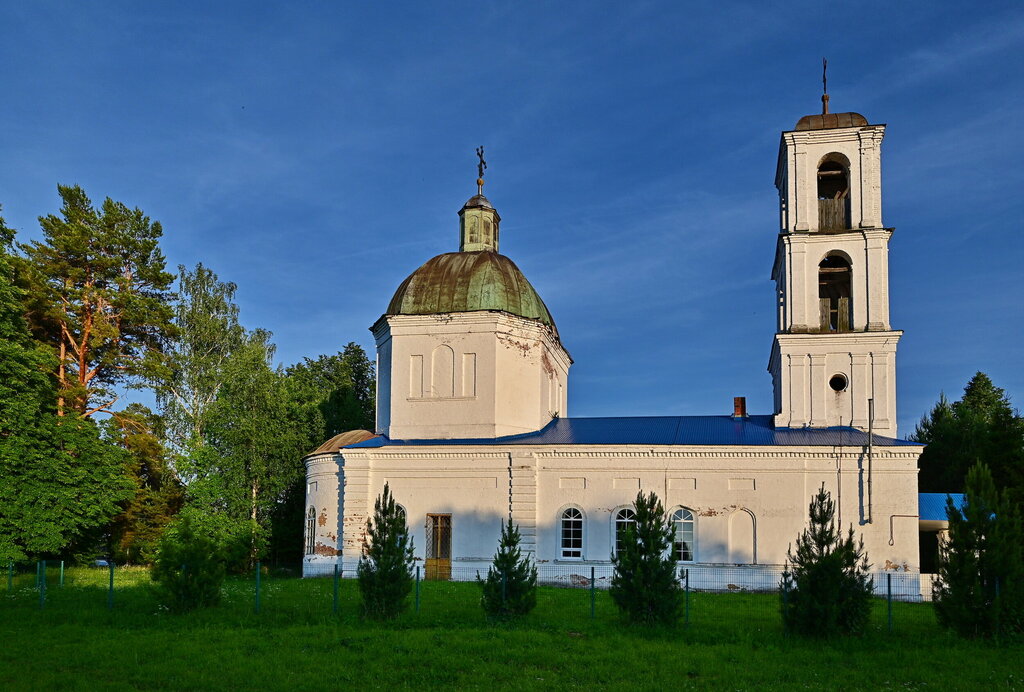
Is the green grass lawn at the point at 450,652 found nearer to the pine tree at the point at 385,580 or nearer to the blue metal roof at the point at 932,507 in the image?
the pine tree at the point at 385,580

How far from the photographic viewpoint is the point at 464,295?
27.3 meters

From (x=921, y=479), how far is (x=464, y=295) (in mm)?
22105

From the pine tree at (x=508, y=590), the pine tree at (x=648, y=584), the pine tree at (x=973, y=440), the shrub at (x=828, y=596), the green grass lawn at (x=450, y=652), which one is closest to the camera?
the green grass lawn at (x=450, y=652)

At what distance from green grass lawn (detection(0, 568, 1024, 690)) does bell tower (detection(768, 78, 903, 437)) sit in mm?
8511

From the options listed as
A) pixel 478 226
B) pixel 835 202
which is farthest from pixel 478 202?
pixel 835 202

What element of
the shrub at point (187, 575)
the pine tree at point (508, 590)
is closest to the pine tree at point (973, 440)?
the pine tree at point (508, 590)

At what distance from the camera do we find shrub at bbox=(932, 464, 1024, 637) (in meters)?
15.3

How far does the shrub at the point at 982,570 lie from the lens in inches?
603

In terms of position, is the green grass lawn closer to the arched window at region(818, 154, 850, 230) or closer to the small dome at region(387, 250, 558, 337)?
the small dome at region(387, 250, 558, 337)

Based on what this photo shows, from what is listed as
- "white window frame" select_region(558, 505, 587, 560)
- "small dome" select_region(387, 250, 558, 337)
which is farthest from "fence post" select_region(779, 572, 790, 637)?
"small dome" select_region(387, 250, 558, 337)

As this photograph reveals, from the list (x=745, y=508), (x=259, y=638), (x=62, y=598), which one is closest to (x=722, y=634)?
(x=259, y=638)

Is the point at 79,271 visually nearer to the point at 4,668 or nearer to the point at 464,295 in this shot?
the point at 464,295

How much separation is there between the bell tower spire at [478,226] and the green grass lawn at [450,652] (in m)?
14.6

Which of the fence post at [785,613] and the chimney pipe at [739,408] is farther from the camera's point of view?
the chimney pipe at [739,408]
